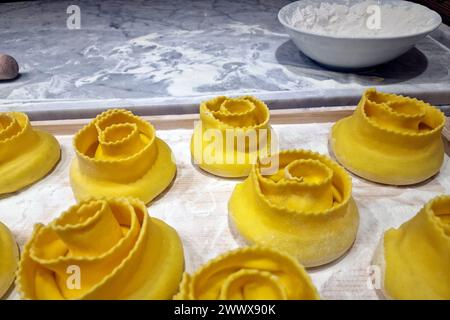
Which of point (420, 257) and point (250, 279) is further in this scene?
point (420, 257)

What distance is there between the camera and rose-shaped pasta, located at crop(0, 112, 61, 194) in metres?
1.37

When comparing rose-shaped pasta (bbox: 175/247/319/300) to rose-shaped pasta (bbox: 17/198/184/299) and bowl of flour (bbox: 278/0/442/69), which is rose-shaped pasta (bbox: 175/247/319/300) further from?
bowl of flour (bbox: 278/0/442/69)

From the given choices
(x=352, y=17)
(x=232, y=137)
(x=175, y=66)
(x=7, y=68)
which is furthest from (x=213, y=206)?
(x=352, y=17)

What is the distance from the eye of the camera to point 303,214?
106 cm

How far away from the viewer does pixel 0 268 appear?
1.07 metres

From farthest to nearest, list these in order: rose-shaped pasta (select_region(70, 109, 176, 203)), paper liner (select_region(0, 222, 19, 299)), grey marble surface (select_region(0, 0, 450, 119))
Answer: grey marble surface (select_region(0, 0, 450, 119)) < rose-shaped pasta (select_region(70, 109, 176, 203)) < paper liner (select_region(0, 222, 19, 299))

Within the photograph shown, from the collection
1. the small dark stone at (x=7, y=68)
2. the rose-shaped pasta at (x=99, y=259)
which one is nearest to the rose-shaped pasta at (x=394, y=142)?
the rose-shaped pasta at (x=99, y=259)

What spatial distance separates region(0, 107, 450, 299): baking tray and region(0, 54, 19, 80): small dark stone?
18.4 inches

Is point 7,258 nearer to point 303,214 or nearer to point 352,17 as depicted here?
point 303,214

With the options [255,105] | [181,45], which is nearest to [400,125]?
[255,105]

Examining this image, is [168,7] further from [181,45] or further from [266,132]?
[266,132]

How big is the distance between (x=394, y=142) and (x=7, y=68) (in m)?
1.86

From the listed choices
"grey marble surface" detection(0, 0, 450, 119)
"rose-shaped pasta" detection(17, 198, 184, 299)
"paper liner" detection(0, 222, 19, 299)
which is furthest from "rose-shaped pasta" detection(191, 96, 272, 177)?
"paper liner" detection(0, 222, 19, 299)

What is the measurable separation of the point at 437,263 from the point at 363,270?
0.23 metres
